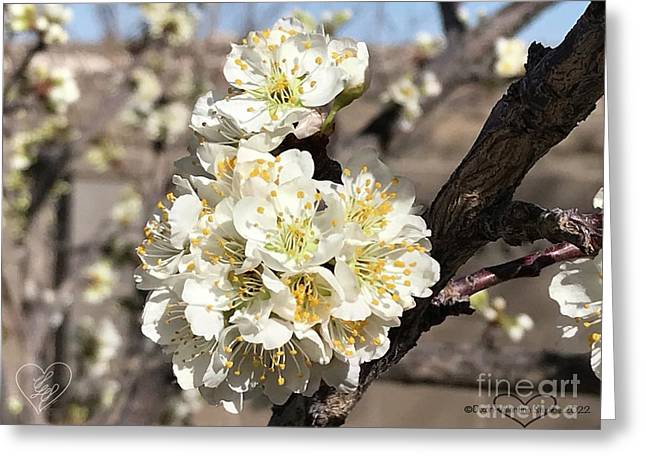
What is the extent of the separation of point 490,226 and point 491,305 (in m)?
0.88

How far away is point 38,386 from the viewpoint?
141 centimetres

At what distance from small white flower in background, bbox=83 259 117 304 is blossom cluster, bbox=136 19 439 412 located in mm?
1176

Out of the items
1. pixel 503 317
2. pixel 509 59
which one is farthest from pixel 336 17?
pixel 503 317

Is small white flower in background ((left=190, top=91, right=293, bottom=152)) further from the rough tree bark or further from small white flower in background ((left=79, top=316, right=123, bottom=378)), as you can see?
small white flower in background ((left=79, top=316, right=123, bottom=378))

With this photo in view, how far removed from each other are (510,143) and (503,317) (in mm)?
928

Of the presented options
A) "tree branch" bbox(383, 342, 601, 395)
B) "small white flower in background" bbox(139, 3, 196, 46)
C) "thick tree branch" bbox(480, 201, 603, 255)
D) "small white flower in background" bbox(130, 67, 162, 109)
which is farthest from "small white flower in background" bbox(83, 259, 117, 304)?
"thick tree branch" bbox(480, 201, 603, 255)

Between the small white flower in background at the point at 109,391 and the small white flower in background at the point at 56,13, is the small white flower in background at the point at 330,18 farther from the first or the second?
the small white flower in background at the point at 109,391

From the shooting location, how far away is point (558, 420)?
1.28 metres

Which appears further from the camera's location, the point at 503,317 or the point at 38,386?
the point at 503,317

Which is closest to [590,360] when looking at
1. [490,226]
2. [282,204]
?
[490,226]

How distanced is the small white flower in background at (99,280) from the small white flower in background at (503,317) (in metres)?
0.79

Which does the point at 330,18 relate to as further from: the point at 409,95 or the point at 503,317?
the point at 503,317

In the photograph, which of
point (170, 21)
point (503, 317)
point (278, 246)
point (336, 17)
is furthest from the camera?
point (170, 21)

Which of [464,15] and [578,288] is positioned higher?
[464,15]
